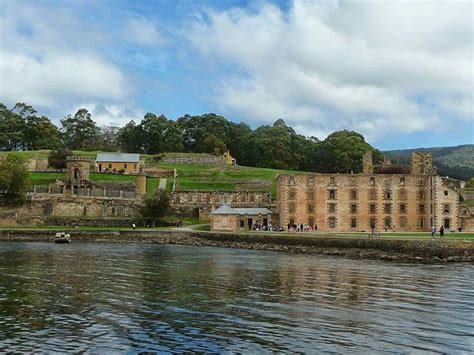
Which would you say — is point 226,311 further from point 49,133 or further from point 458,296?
point 49,133

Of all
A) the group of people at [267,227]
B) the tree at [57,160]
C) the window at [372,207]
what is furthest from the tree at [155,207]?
the tree at [57,160]

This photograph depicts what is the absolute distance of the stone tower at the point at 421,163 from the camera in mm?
76750

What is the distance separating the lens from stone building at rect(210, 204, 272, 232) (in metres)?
74.9

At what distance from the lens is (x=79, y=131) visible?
543 ft

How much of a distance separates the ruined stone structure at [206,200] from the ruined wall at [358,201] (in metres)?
15.1

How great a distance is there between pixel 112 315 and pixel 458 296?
16.4 metres

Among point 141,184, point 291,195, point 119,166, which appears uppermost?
point 119,166

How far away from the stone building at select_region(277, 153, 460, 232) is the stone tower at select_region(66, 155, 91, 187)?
129ft

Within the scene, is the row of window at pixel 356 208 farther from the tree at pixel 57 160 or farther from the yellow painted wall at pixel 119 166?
the tree at pixel 57 160

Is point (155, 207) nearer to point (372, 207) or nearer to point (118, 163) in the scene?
point (372, 207)

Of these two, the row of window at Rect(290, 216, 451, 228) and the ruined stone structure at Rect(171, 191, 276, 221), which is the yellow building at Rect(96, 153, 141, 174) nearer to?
the ruined stone structure at Rect(171, 191, 276, 221)

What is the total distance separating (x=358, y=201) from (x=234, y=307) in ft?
170

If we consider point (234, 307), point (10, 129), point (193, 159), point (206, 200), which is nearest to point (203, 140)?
point (193, 159)

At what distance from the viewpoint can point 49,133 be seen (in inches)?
5743
